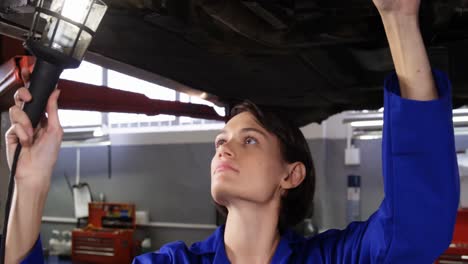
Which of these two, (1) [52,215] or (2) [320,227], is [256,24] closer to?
(2) [320,227]

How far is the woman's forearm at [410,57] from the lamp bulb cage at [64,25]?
1.08ft

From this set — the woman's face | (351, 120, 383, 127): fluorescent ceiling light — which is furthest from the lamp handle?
(351, 120, 383, 127): fluorescent ceiling light

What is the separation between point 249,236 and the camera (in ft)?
2.92

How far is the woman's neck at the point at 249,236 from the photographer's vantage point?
888 millimetres

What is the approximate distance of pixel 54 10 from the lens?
54 cm

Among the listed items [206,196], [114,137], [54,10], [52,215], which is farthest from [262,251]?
[52,215]

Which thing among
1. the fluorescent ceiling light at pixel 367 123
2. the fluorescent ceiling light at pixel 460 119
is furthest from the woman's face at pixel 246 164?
the fluorescent ceiling light at pixel 367 123

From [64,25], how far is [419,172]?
43cm

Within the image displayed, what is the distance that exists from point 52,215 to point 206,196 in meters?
1.44

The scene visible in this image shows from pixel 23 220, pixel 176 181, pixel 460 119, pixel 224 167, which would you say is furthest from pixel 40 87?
pixel 176 181

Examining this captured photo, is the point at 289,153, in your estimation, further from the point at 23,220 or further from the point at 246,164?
the point at 23,220

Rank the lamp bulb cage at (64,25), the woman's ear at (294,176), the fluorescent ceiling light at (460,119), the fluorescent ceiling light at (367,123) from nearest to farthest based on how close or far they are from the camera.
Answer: the lamp bulb cage at (64,25), the woman's ear at (294,176), the fluorescent ceiling light at (460,119), the fluorescent ceiling light at (367,123)

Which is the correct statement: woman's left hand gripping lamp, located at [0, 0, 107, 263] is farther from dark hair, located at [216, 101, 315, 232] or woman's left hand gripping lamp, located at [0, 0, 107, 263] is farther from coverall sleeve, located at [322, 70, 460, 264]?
dark hair, located at [216, 101, 315, 232]

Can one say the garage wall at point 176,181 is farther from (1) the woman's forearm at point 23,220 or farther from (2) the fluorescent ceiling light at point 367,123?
(1) the woman's forearm at point 23,220
